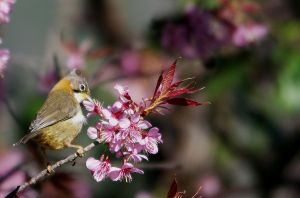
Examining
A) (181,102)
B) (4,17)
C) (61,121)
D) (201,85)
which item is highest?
(4,17)

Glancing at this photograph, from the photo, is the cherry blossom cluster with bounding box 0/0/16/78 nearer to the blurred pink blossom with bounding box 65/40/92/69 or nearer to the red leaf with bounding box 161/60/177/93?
the red leaf with bounding box 161/60/177/93

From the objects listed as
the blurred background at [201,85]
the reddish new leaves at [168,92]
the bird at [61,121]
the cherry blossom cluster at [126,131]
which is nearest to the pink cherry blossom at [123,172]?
the cherry blossom cluster at [126,131]

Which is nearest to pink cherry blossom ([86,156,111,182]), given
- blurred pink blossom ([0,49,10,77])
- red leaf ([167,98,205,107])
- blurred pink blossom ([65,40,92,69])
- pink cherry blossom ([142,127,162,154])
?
pink cherry blossom ([142,127,162,154])

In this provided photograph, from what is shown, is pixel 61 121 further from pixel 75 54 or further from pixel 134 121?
pixel 75 54

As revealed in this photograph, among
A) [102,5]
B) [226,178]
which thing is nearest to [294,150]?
[226,178]

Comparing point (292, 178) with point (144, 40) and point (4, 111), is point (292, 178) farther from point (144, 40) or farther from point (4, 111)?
point (4, 111)

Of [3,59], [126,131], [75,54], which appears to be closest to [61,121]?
[3,59]

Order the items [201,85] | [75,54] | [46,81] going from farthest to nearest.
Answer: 1. [201,85]
2. [75,54]
3. [46,81]

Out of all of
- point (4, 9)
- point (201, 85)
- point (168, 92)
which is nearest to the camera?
point (168, 92)
